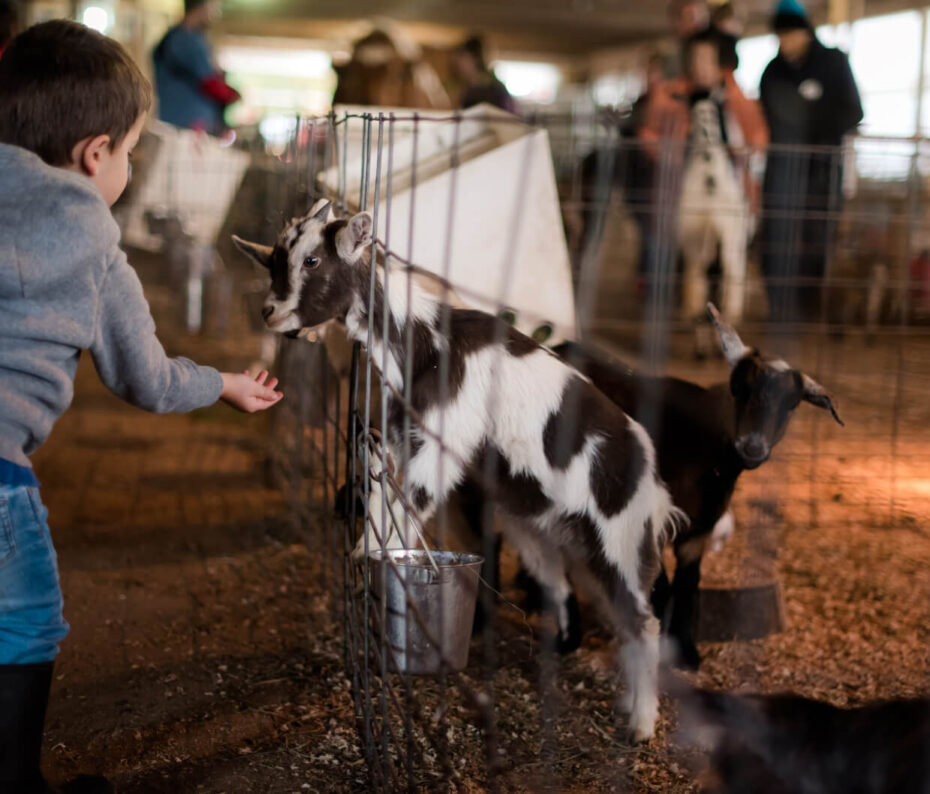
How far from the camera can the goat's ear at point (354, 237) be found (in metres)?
2.75

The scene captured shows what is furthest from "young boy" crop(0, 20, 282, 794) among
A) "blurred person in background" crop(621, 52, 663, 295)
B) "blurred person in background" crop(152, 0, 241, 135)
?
"blurred person in background" crop(152, 0, 241, 135)

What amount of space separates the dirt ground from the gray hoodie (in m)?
0.92

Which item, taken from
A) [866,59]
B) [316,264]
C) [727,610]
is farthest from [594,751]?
[866,59]

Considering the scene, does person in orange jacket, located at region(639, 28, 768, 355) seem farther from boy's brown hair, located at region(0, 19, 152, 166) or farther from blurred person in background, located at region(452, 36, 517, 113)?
boy's brown hair, located at region(0, 19, 152, 166)

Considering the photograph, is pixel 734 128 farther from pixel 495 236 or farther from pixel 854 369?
pixel 495 236

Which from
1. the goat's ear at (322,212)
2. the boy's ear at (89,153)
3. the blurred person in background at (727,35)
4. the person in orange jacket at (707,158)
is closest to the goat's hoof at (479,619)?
the goat's ear at (322,212)

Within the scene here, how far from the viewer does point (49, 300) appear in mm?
1862

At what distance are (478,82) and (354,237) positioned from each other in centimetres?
511

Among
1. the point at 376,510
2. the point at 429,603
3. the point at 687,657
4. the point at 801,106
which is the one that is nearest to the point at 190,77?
the point at 801,106

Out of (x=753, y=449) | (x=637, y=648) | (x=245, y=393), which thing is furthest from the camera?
(x=753, y=449)

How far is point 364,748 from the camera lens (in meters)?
2.78

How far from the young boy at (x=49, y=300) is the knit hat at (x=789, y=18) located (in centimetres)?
554

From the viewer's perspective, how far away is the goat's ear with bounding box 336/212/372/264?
2.75 m

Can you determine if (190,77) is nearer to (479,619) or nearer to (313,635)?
(313,635)
